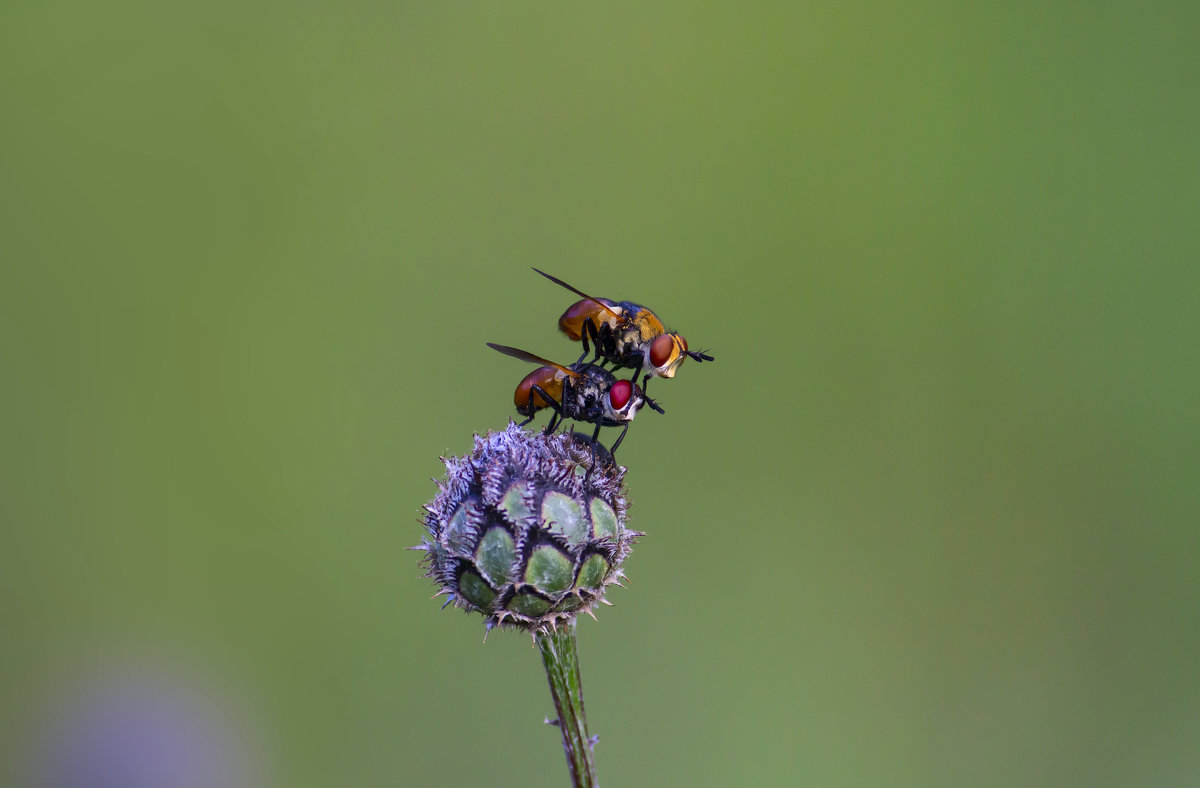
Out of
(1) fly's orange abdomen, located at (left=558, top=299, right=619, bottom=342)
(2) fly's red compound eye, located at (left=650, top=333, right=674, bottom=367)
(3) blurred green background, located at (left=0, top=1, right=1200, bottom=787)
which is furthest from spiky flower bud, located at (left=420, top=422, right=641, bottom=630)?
(3) blurred green background, located at (left=0, top=1, right=1200, bottom=787)

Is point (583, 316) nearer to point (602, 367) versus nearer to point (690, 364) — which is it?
point (602, 367)

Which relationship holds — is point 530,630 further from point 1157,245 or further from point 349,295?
point 1157,245

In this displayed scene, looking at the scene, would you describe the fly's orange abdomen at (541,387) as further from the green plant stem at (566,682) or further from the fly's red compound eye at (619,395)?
the green plant stem at (566,682)

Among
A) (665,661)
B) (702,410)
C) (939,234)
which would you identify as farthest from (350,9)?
(665,661)

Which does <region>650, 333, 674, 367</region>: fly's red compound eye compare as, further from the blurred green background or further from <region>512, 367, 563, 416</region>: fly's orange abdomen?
the blurred green background

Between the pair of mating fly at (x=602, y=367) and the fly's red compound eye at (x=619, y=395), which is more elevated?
the pair of mating fly at (x=602, y=367)

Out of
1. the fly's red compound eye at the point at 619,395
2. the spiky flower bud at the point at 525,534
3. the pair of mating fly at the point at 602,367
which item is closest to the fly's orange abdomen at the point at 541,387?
the pair of mating fly at the point at 602,367
